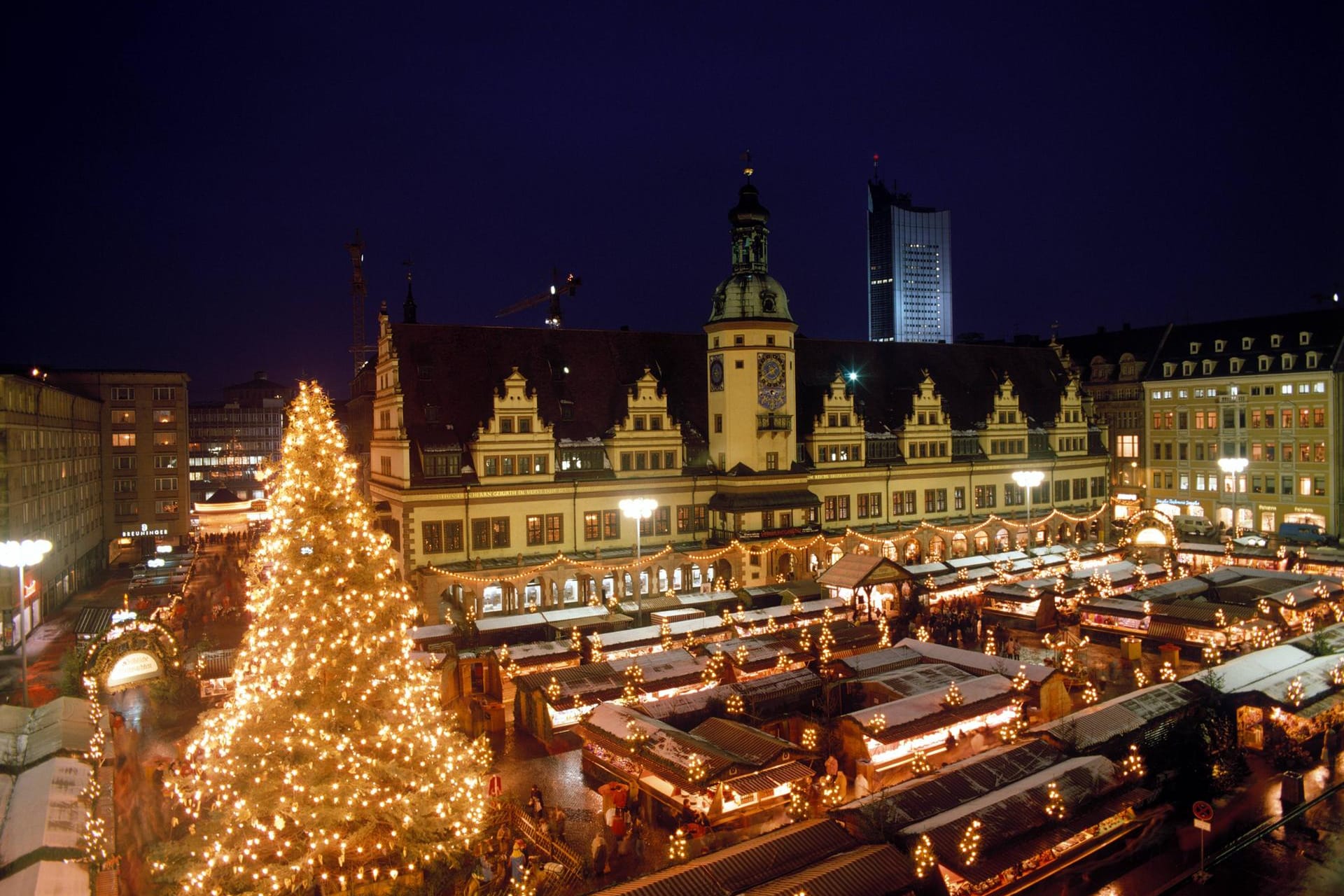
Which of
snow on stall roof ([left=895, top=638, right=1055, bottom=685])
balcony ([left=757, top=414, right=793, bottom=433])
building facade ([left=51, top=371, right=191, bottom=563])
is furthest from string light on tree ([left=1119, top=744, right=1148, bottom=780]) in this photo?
building facade ([left=51, top=371, right=191, bottom=563])

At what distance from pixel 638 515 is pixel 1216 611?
2256 cm

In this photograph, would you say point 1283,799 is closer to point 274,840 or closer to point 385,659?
point 385,659

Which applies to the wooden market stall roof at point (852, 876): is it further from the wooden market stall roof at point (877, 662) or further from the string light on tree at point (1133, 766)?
the wooden market stall roof at point (877, 662)

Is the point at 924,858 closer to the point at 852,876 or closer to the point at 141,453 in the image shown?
the point at 852,876

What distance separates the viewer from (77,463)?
59.3 m

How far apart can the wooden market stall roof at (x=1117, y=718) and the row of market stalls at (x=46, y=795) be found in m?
20.4

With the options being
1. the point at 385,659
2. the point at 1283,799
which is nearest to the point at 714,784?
the point at 385,659

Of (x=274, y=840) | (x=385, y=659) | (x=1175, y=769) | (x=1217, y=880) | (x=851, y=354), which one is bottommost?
(x=1217, y=880)

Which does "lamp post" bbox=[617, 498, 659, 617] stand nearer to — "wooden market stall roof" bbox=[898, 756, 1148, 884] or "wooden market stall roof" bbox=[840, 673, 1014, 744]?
"wooden market stall roof" bbox=[840, 673, 1014, 744]

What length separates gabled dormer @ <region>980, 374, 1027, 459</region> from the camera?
57.2m

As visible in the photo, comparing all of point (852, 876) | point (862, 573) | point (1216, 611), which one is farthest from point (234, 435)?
point (852, 876)

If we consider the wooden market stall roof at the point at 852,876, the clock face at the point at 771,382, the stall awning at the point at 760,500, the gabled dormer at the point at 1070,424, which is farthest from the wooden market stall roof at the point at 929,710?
the gabled dormer at the point at 1070,424

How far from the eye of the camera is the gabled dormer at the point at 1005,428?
188ft

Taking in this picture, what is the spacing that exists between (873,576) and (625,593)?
41.0ft
